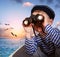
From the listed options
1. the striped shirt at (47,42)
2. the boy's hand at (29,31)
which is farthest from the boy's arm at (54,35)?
the boy's hand at (29,31)

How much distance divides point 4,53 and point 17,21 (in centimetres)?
21

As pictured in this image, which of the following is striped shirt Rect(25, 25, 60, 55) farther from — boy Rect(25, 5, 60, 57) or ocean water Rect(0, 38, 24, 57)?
ocean water Rect(0, 38, 24, 57)

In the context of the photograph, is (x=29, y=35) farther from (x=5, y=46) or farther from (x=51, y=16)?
(x=5, y=46)

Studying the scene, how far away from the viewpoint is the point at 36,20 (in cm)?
91

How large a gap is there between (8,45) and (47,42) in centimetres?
35

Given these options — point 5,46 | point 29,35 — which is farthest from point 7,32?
point 29,35

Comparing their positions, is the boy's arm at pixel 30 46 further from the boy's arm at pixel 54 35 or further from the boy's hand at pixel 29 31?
the boy's arm at pixel 54 35

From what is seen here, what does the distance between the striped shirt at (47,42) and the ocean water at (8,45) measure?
0.22m

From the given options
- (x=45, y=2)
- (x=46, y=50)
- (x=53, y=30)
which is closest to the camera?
(x=53, y=30)

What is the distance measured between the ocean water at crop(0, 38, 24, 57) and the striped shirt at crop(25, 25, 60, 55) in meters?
0.22

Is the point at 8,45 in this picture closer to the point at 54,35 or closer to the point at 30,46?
the point at 30,46

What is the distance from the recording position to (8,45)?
125 cm

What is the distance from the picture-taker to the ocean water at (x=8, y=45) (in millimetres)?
1237

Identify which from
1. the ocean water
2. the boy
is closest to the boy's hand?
the boy
